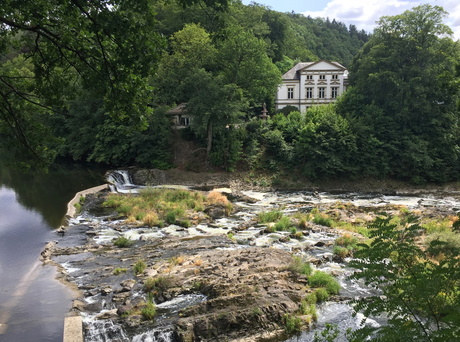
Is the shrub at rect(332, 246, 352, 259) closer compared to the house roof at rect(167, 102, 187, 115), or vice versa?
the shrub at rect(332, 246, 352, 259)

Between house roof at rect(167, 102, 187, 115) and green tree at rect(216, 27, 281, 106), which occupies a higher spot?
green tree at rect(216, 27, 281, 106)

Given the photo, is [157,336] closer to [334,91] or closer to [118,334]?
[118,334]

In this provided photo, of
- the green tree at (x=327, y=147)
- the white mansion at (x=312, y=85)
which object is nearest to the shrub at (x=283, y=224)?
the green tree at (x=327, y=147)

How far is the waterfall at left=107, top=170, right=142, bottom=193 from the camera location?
34094mm

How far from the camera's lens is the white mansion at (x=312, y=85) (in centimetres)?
5016

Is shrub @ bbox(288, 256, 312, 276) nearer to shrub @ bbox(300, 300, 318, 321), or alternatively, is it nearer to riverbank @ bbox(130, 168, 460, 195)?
shrub @ bbox(300, 300, 318, 321)

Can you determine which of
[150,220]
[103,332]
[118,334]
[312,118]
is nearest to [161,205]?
[150,220]

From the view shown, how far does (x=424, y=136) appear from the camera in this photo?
36.7m

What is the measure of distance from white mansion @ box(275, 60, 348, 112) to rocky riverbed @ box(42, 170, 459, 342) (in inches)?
1117

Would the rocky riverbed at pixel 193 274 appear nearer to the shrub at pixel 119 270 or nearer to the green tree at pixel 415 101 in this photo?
the shrub at pixel 119 270

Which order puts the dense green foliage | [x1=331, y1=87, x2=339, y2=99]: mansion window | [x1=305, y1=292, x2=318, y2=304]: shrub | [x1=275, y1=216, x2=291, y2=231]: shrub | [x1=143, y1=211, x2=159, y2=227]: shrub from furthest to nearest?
[x1=331, y1=87, x2=339, y2=99]: mansion window → [x1=143, y1=211, x2=159, y2=227]: shrub → [x1=275, y1=216, x2=291, y2=231]: shrub → [x1=305, y1=292, x2=318, y2=304]: shrub → the dense green foliage

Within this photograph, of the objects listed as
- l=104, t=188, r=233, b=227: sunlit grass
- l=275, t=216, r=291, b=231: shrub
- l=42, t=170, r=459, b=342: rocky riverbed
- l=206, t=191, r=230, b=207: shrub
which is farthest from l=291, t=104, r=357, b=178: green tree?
l=275, t=216, r=291, b=231: shrub

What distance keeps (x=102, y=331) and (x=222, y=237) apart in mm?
10027

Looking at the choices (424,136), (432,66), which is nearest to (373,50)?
(432,66)
